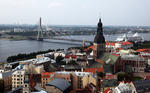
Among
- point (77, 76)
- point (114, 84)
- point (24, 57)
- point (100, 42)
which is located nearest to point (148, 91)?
point (114, 84)

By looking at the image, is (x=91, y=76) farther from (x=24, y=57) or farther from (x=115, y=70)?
(x=24, y=57)

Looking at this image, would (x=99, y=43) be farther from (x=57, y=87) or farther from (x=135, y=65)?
(x=57, y=87)

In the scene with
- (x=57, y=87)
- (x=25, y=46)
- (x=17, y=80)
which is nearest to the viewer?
(x=57, y=87)

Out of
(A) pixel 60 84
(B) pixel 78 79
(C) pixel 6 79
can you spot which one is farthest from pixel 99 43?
(C) pixel 6 79

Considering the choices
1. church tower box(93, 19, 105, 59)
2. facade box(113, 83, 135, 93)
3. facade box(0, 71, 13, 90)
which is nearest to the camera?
facade box(113, 83, 135, 93)

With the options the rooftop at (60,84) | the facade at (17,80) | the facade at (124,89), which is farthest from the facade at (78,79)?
the facade at (124,89)

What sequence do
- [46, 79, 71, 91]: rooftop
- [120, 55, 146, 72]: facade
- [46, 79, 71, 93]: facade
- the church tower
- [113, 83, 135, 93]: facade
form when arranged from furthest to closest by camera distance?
[120, 55, 146, 72]: facade → the church tower → [46, 79, 71, 91]: rooftop → [46, 79, 71, 93]: facade → [113, 83, 135, 93]: facade

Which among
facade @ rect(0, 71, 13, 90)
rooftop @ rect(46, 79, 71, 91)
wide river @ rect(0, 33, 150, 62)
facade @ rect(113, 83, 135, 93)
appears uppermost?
facade @ rect(113, 83, 135, 93)

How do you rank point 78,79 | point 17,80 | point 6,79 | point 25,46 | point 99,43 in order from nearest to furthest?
point 17,80 → point 78,79 → point 6,79 → point 99,43 → point 25,46

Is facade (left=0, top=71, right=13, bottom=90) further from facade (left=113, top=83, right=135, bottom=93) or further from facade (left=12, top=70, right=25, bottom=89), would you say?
facade (left=113, top=83, right=135, bottom=93)

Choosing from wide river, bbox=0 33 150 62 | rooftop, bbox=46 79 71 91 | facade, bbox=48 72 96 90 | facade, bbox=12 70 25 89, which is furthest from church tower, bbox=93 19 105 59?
wide river, bbox=0 33 150 62

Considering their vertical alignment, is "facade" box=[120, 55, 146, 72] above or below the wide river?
above

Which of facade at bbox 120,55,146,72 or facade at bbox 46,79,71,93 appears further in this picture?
facade at bbox 120,55,146,72
